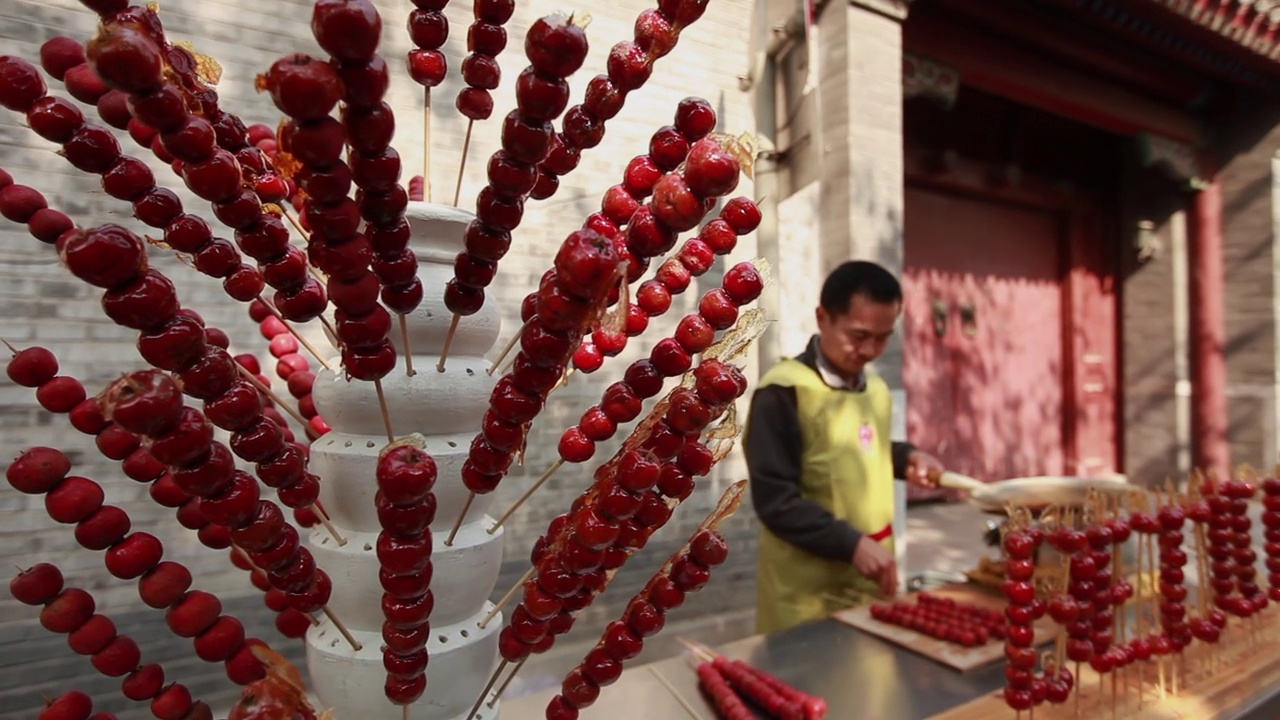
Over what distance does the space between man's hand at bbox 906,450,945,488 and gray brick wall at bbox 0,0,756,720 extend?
142 centimetres

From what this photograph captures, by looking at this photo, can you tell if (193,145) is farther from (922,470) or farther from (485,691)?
(922,470)

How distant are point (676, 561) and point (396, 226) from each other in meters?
0.53

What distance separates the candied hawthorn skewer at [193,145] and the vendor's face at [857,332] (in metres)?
1.87

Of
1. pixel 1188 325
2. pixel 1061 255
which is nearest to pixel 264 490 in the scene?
pixel 1061 255

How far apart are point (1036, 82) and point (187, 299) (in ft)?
18.6

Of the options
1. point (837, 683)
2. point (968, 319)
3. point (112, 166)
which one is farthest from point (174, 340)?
point (968, 319)

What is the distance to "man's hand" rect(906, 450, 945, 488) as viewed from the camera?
2.70 metres

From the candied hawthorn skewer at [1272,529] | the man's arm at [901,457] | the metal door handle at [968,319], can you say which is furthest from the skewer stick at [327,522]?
the metal door handle at [968,319]

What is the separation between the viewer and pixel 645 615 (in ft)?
2.88

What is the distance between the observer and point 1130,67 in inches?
226

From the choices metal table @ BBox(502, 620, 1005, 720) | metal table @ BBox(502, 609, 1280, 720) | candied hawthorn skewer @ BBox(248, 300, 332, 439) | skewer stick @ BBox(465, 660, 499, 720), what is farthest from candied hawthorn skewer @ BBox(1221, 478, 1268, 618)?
candied hawthorn skewer @ BBox(248, 300, 332, 439)

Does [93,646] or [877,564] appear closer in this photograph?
[93,646]

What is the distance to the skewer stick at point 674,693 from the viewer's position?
1.45 meters

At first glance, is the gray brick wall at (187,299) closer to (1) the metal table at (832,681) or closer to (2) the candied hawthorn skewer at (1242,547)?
(1) the metal table at (832,681)
